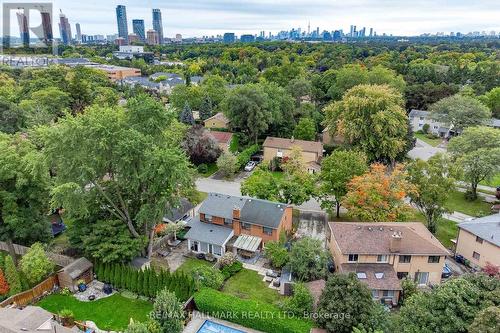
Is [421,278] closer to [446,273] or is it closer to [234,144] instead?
[446,273]

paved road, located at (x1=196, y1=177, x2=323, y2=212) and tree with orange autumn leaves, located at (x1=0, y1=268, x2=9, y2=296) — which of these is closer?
tree with orange autumn leaves, located at (x1=0, y1=268, x2=9, y2=296)

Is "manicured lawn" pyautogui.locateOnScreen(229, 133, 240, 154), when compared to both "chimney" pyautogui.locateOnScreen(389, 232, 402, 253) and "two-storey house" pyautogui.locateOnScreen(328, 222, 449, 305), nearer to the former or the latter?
"two-storey house" pyautogui.locateOnScreen(328, 222, 449, 305)

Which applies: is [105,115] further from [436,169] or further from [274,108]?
[274,108]

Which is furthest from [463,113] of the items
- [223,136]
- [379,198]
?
[223,136]

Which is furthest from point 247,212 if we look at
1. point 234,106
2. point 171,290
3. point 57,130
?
point 234,106

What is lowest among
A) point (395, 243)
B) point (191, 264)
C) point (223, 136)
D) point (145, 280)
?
point (191, 264)

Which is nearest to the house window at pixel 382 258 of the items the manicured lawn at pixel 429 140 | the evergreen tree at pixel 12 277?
the evergreen tree at pixel 12 277

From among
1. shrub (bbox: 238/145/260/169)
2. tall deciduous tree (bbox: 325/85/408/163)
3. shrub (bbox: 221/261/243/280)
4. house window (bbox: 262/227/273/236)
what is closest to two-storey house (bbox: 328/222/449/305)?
house window (bbox: 262/227/273/236)
